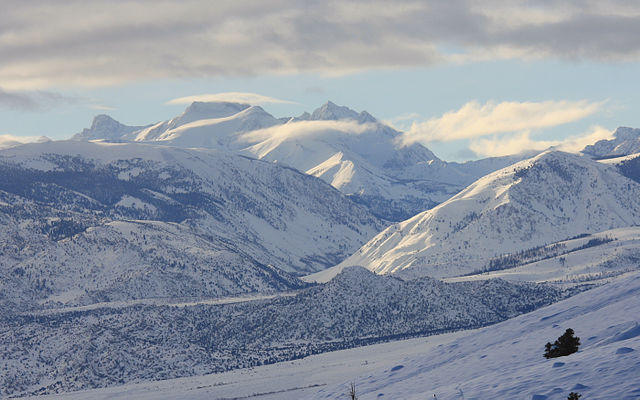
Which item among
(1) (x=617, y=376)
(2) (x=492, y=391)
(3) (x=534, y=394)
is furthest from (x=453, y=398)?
(1) (x=617, y=376)

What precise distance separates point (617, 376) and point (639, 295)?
70.9 meters

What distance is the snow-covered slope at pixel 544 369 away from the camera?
413ft

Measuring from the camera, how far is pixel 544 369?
13912cm

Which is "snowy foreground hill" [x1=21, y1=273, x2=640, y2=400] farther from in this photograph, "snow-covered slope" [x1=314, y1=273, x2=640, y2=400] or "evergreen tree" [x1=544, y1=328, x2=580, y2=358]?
"evergreen tree" [x1=544, y1=328, x2=580, y2=358]

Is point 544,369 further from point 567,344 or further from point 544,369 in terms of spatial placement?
point 567,344

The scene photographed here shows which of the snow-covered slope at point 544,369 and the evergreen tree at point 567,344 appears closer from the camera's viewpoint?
the snow-covered slope at point 544,369

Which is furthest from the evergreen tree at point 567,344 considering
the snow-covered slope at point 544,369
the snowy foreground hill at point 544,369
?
the snowy foreground hill at point 544,369

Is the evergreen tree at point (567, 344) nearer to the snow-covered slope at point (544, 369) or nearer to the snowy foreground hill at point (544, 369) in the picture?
the snow-covered slope at point (544, 369)

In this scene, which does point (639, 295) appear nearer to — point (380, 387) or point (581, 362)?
point (380, 387)

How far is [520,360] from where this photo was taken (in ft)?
569

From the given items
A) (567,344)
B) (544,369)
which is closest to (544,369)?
(544,369)

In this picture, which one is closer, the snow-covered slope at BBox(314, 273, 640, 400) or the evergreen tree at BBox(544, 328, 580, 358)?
the snow-covered slope at BBox(314, 273, 640, 400)

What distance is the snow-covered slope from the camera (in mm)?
126000

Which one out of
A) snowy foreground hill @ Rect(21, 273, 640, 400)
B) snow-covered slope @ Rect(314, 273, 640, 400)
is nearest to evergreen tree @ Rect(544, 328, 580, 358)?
snow-covered slope @ Rect(314, 273, 640, 400)
